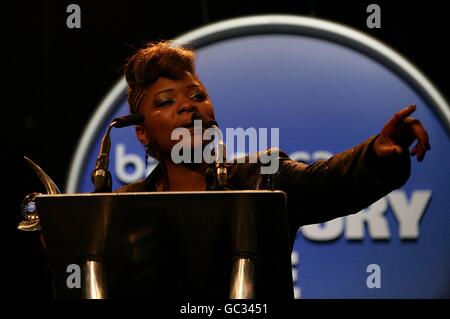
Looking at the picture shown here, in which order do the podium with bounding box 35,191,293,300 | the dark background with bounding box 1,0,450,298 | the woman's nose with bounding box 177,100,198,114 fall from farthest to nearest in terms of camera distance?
the dark background with bounding box 1,0,450,298, the woman's nose with bounding box 177,100,198,114, the podium with bounding box 35,191,293,300

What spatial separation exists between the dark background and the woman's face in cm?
69

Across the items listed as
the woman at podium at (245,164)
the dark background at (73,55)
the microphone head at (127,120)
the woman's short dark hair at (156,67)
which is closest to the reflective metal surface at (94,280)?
the woman at podium at (245,164)

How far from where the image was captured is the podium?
141 centimetres

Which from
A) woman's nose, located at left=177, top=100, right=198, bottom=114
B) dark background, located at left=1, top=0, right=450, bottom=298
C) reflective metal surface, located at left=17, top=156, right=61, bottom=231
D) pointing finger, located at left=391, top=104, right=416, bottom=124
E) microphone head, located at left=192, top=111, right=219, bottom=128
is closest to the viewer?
pointing finger, located at left=391, top=104, right=416, bottom=124

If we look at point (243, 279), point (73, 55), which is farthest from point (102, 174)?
point (73, 55)

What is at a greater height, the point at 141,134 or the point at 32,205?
the point at 141,134

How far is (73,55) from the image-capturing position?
301 centimetres

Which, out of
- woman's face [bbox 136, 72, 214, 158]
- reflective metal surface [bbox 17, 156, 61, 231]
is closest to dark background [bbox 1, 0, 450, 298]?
woman's face [bbox 136, 72, 214, 158]

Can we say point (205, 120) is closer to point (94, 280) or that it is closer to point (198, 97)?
point (198, 97)

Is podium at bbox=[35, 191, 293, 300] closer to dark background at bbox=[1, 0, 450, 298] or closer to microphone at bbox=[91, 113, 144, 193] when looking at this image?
microphone at bbox=[91, 113, 144, 193]

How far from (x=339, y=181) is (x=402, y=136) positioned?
0.32 m

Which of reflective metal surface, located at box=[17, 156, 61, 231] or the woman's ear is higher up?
the woman's ear

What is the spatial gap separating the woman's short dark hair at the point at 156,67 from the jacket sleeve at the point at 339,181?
388mm
